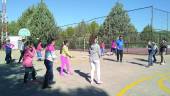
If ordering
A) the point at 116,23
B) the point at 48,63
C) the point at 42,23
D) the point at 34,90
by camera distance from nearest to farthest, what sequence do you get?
the point at 34,90, the point at 48,63, the point at 116,23, the point at 42,23

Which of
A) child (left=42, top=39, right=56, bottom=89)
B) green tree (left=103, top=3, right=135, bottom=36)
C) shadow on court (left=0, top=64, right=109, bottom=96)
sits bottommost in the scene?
shadow on court (left=0, top=64, right=109, bottom=96)

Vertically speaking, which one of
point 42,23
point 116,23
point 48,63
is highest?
point 42,23

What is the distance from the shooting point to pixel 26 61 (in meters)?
12.1

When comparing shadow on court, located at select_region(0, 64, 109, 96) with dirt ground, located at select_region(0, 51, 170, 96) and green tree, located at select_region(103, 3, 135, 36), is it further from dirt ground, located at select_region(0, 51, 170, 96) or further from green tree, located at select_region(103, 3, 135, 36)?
green tree, located at select_region(103, 3, 135, 36)

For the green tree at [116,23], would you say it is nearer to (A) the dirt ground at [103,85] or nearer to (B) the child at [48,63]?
(A) the dirt ground at [103,85]

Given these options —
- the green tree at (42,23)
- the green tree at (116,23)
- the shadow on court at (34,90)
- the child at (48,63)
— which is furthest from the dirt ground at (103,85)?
the green tree at (42,23)

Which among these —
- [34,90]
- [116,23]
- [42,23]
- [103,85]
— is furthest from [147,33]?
[42,23]

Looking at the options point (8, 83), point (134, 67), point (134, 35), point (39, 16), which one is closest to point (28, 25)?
point (39, 16)

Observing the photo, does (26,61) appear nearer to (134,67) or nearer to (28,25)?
(134,67)

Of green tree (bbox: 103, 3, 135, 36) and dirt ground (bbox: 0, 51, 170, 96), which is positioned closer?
dirt ground (bbox: 0, 51, 170, 96)

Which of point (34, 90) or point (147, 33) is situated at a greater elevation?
point (147, 33)

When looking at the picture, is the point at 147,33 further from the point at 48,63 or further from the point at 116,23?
the point at 48,63

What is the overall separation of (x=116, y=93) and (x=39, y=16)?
4218 centimetres

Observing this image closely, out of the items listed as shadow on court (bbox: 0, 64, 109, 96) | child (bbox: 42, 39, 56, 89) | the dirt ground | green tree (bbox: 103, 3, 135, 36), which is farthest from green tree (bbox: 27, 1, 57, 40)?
child (bbox: 42, 39, 56, 89)
